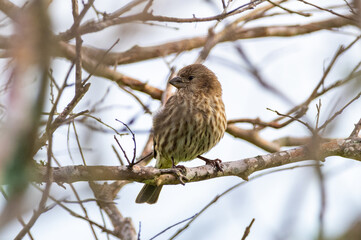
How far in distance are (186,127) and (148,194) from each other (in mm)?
840

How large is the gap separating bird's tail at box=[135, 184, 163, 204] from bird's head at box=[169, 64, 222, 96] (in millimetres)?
1191

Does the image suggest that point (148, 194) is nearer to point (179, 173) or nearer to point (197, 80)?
point (179, 173)

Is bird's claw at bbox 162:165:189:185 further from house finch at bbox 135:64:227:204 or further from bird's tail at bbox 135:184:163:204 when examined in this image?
bird's tail at bbox 135:184:163:204

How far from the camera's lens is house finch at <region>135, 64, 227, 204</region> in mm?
5215

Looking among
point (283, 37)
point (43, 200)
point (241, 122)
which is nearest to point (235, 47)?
point (43, 200)

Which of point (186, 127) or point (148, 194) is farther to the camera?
point (148, 194)

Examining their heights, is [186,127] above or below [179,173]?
above

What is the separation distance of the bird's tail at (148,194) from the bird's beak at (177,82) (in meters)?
1.22

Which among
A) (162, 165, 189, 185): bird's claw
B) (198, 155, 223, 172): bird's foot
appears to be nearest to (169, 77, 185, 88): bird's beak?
(198, 155, 223, 172): bird's foot

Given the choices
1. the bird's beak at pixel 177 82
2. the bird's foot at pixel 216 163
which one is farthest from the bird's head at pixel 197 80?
the bird's foot at pixel 216 163

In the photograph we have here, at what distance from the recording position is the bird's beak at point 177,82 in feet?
19.0

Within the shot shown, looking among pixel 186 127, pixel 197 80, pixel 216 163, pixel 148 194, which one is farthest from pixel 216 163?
pixel 197 80

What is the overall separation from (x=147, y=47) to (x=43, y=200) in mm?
5465

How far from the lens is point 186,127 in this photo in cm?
520
